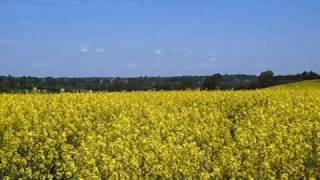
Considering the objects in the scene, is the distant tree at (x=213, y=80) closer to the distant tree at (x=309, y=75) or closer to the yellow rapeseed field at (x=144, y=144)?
Answer: the distant tree at (x=309, y=75)

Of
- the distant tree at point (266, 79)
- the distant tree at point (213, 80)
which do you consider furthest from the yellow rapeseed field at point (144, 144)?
the distant tree at point (266, 79)

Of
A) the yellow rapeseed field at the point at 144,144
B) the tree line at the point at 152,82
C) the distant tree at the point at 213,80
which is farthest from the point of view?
the distant tree at the point at 213,80

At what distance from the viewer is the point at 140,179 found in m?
8.16

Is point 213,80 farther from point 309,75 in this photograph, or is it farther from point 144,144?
point 144,144

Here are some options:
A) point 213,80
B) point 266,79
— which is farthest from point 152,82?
point 266,79

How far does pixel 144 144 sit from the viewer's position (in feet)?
31.8

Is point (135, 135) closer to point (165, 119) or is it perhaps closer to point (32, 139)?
point (32, 139)

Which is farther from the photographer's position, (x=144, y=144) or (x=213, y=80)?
(x=213, y=80)

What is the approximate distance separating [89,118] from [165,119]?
5.49 feet

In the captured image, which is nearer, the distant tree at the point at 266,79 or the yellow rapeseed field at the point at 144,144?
the yellow rapeseed field at the point at 144,144

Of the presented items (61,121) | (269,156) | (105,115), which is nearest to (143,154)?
(269,156)

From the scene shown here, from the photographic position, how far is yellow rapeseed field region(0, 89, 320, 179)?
8.37 metres

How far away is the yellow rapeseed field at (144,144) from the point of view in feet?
27.5

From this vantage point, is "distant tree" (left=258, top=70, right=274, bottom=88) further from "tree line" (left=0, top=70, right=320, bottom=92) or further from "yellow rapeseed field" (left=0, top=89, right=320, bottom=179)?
"yellow rapeseed field" (left=0, top=89, right=320, bottom=179)
